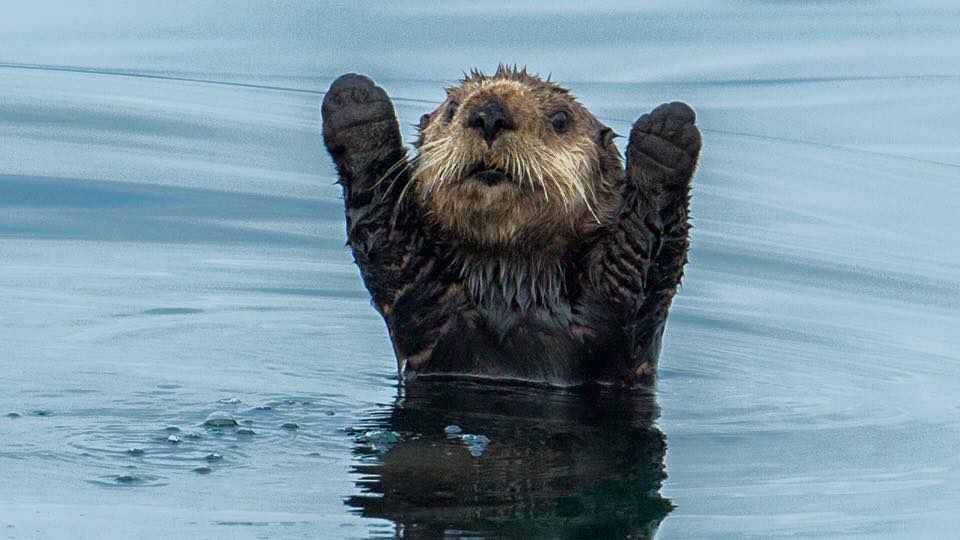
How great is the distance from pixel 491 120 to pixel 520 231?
0.50 meters

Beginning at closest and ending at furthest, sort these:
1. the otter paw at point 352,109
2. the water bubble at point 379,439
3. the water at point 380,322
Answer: the water at point 380,322 → the water bubble at point 379,439 → the otter paw at point 352,109

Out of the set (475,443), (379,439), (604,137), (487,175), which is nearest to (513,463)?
(475,443)

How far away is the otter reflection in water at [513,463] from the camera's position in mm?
4617

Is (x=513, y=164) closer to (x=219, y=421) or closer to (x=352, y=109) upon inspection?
(x=352, y=109)

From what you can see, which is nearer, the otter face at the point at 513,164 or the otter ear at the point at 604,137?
the otter face at the point at 513,164

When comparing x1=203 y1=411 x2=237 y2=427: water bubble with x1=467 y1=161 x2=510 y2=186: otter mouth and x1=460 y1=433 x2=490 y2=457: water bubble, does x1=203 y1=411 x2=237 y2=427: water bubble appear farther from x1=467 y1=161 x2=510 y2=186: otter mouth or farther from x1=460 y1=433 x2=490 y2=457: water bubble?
x1=467 y1=161 x2=510 y2=186: otter mouth

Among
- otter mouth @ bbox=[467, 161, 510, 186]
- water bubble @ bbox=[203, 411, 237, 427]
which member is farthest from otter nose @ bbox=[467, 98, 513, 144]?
water bubble @ bbox=[203, 411, 237, 427]

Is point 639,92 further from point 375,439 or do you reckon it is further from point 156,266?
point 375,439

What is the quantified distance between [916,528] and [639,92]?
6.68m

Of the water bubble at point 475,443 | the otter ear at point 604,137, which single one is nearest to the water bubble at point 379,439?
the water bubble at point 475,443

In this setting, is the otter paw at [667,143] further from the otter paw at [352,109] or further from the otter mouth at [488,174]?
the otter paw at [352,109]

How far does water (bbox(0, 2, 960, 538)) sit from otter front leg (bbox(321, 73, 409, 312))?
1.37 ft

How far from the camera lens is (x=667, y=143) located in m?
5.88

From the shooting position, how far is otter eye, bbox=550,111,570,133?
20.2 ft
